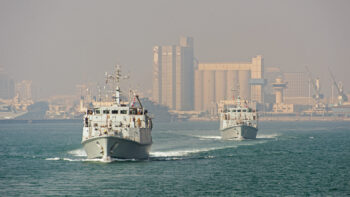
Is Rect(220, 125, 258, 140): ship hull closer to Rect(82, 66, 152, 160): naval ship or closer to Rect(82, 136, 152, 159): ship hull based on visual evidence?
Rect(82, 66, 152, 160): naval ship

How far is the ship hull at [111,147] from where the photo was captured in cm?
7781

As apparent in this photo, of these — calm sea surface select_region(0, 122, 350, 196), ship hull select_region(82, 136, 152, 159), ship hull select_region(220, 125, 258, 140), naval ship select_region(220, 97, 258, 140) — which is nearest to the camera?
calm sea surface select_region(0, 122, 350, 196)

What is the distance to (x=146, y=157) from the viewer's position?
283ft

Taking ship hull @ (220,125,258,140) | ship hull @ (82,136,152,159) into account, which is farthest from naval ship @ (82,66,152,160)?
ship hull @ (220,125,258,140)

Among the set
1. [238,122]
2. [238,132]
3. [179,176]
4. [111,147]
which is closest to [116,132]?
[111,147]

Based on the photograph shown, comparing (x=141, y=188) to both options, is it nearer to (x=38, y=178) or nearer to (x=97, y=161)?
(x=38, y=178)

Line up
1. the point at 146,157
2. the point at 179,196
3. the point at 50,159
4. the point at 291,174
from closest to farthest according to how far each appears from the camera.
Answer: the point at 179,196
the point at 291,174
the point at 146,157
the point at 50,159

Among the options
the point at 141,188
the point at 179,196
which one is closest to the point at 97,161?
the point at 141,188

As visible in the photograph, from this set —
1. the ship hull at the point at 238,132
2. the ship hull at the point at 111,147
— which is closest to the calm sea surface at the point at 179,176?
the ship hull at the point at 111,147

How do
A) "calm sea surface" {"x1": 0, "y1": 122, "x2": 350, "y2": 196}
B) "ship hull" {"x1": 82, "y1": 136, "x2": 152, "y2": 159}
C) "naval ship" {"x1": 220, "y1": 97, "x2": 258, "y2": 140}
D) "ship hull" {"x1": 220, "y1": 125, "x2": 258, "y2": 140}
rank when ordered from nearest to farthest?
"calm sea surface" {"x1": 0, "y1": 122, "x2": 350, "y2": 196} → "ship hull" {"x1": 82, "y1": 136, "x2": 152, "y2": 159} → "ship hull" {"x1": 220, "y1": 125, "x2": 258, "y2": 140} → "naval ship" {"x1": 220, "y1": 97, "x2": 258, "y2": 140}

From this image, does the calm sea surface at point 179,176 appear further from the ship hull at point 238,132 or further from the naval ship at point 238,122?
the naval ship at point 238,122

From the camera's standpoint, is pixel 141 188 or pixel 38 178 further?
pixel 38 178

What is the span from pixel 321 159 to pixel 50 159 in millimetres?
36059

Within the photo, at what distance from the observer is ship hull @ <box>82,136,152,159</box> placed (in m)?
77.8
